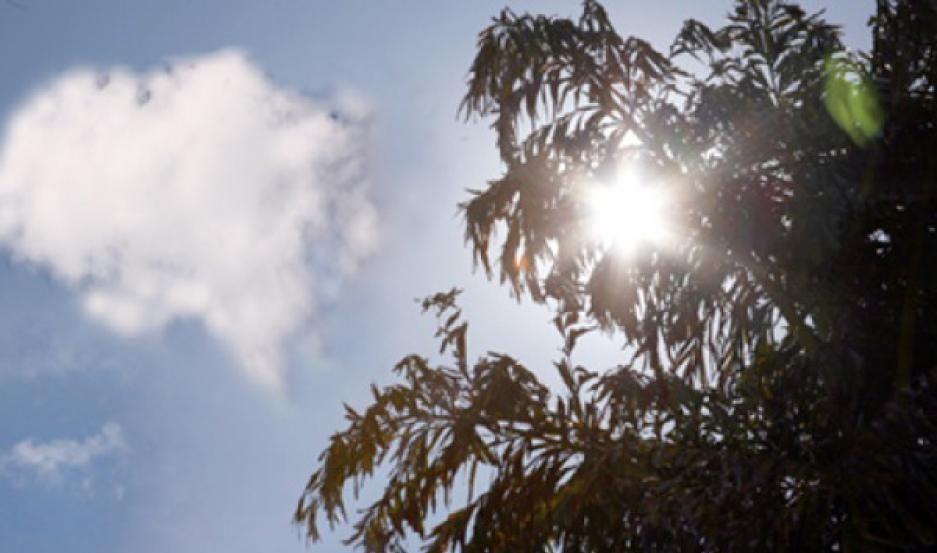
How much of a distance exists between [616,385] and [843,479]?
1.42 m

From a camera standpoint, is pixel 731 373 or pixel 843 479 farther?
pixel 731 373

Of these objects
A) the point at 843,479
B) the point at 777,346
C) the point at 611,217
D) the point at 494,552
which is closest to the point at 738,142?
the point at 611,217

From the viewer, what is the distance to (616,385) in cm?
536

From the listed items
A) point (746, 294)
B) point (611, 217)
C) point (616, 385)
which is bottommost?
point (616, 385)

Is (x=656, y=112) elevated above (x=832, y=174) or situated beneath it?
elevated above

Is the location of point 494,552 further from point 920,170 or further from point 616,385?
point 920,170

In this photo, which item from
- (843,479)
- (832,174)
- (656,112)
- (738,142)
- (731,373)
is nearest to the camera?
(843,479)

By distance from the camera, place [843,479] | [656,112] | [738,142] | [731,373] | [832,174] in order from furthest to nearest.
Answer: [731,373] → [656,112] → [738,142] → [832,174] → [843,479]

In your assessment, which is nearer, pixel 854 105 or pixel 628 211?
pixel 854 105

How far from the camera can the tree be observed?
4336 millimetres

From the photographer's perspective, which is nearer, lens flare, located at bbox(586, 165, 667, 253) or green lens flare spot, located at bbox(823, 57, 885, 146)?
green lens flare spot, located at bbox(823, 57, 885, 146)

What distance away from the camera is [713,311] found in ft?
18.9

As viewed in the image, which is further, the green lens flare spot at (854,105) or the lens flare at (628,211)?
the lens flare at (628,211)

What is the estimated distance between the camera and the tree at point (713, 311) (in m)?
4.34
